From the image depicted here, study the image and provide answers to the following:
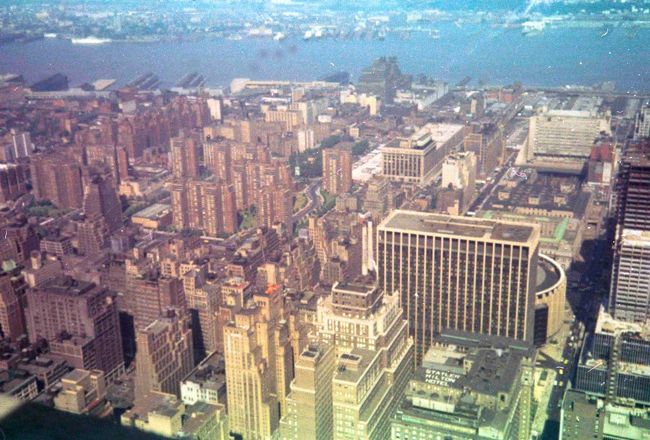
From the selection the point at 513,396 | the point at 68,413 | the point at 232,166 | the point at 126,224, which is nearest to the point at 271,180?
the point at 232,166

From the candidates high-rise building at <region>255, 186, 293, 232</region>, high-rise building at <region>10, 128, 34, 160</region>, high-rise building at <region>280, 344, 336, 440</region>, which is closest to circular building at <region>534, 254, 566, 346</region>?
high-rise building at <region>280, 344, 336, 440</region>

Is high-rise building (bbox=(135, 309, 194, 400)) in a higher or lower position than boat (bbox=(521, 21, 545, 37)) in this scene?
lower

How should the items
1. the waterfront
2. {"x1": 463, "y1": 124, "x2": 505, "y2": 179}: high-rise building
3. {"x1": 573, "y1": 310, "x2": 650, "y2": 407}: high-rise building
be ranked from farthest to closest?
{"x1": 463, "y1": 124, "x2": 505, "y2": 179}: high-rise building, the waterfront, {"x1": 573, "y1": 310, "x2": 650, "y2": 407}: high-rise building

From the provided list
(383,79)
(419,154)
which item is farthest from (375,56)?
(419,154)

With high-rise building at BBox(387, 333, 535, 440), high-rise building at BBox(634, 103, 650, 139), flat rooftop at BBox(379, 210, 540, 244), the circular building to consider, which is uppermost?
high-rise building at BBox(634, 103, 650, 139)

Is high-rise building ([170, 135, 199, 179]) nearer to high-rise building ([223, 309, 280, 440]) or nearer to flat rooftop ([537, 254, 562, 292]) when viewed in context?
flat rooftop ([537, 254, 562, 292])

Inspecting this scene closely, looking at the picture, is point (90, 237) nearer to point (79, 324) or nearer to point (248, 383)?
point (79, 324)
